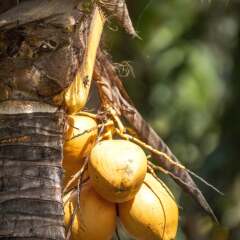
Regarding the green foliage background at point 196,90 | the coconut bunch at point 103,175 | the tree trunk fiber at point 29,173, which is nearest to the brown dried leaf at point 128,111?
the coconut bunch at point 103,175

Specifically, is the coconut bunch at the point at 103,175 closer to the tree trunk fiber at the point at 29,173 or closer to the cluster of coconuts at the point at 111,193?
the cluster of coconuts at the point at 111,193

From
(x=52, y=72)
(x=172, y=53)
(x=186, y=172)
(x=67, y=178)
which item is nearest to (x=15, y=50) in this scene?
(x=52, y=72)

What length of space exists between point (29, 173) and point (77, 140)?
0.89ft

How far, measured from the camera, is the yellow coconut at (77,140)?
252 cm

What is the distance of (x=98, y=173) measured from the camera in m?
2.45

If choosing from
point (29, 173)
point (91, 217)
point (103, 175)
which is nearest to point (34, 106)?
point (29, 173)

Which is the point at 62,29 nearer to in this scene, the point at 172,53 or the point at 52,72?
the point at 52,72

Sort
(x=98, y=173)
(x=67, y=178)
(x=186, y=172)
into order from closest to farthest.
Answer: (x=98, y=173) < (x=67, y=178) < (x=186, y=172)

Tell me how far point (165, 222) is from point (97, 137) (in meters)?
0.31

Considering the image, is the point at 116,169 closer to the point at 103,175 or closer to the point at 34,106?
the point at 103,175

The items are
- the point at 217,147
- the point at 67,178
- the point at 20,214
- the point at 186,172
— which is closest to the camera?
the point at 20,214

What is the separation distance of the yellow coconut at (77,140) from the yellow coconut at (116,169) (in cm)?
5

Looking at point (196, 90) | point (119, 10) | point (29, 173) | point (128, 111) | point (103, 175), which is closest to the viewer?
point (29, 173)

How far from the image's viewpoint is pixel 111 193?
8.08ft
